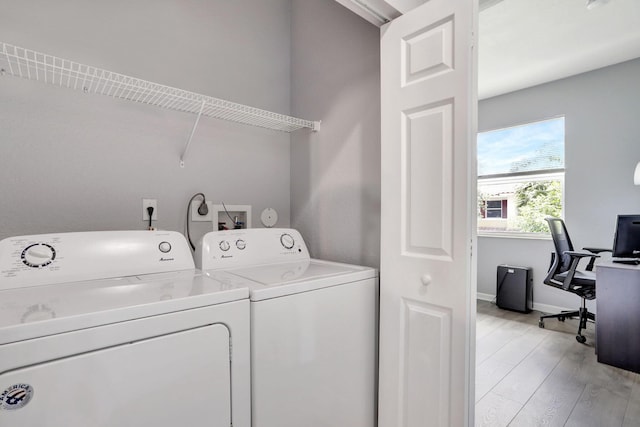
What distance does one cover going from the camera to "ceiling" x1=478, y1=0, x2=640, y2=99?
2.40 metres

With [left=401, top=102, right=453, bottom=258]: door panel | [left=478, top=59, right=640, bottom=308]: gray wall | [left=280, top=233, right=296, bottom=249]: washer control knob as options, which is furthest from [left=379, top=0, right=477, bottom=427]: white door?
[left=478, top=59, right=640, bottom=308]: gray wall

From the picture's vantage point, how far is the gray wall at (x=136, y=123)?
4.13 ft

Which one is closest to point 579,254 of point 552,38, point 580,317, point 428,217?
point 580,317

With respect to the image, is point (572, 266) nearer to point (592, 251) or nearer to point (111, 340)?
point (592, 251)

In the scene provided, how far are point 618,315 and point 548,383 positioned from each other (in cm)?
93

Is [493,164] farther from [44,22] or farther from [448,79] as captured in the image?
[44,22]

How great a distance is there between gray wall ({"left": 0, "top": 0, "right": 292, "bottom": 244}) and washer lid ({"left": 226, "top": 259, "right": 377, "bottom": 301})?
54 cm

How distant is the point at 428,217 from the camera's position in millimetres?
1243

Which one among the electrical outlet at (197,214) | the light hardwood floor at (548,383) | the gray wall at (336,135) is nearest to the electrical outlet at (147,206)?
the electrical outlet at (197,214)

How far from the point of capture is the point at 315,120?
1.88 meters

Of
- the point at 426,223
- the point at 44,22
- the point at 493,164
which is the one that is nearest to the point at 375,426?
the point at 426,223

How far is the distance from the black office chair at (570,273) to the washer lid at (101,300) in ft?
10.8

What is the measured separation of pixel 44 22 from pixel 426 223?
1702 millimetres

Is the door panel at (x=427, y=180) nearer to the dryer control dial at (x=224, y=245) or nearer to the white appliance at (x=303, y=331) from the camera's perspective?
the white appliance at (x=303, y=331)
